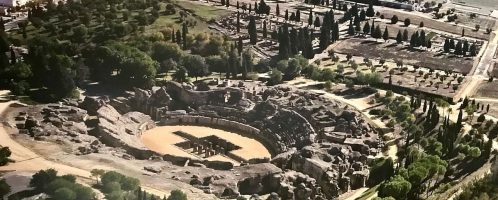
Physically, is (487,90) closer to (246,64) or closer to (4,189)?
(246,64)

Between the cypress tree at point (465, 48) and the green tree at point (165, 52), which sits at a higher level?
the green tree at point (165, 52)

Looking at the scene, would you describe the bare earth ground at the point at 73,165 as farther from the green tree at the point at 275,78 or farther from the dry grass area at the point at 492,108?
the dry grass area at the point at 492,108

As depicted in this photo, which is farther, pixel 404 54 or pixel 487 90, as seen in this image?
pixel 404 54

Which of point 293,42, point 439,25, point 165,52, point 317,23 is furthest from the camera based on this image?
point 439,25

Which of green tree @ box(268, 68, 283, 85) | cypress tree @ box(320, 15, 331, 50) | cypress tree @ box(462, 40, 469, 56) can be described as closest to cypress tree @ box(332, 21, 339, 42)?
cypress tree @ box(320, 15, 331, 50)

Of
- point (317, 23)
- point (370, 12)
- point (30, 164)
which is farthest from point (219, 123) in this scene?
point (370, 12)

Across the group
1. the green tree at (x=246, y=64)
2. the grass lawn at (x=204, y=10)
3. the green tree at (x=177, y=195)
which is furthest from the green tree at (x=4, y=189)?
the grass lawn at (x=204, y=10)
